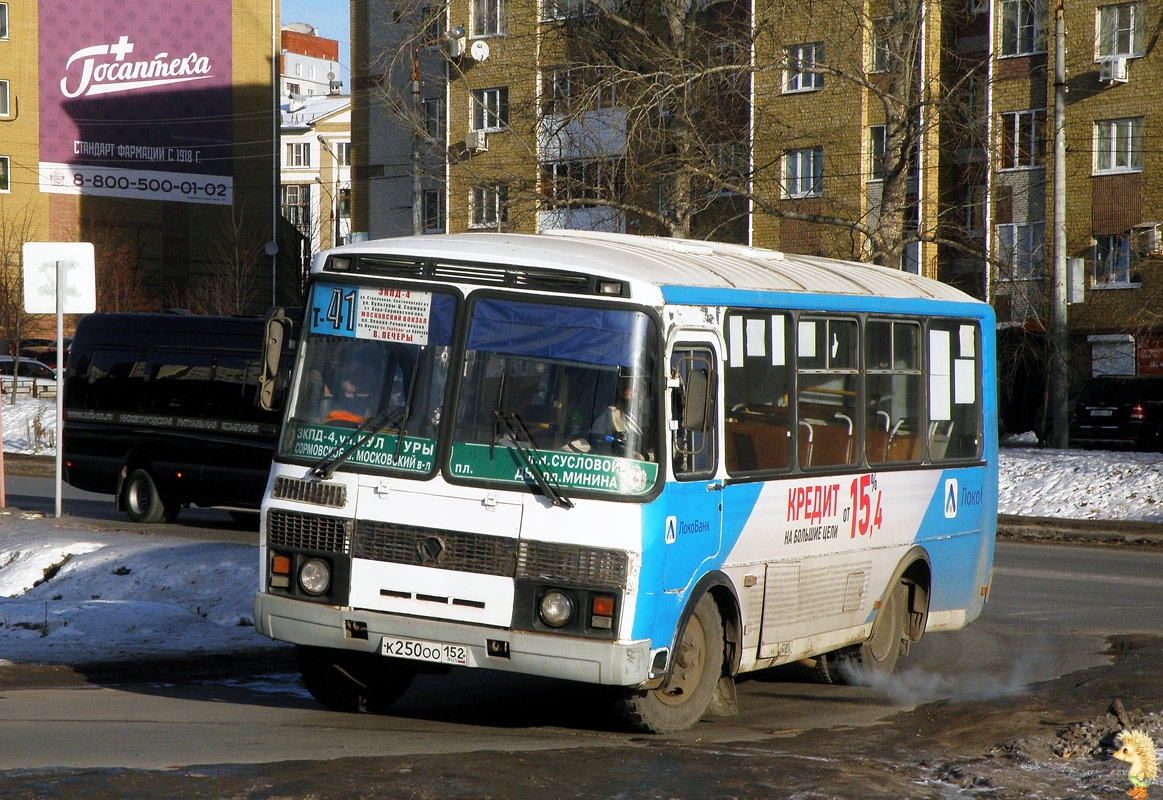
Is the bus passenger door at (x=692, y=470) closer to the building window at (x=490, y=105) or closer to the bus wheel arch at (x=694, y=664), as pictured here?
the bus wheel arch at (x=694, y=664)

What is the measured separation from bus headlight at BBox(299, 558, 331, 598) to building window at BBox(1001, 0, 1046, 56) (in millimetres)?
39056

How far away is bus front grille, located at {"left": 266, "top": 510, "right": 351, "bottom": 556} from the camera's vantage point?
710 centimetres

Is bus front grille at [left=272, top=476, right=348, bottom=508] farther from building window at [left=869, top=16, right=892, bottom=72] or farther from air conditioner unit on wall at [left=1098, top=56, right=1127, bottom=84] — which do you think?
air conditioner unit on wall at [left=1098, top=56, right=1127, bottom=84]

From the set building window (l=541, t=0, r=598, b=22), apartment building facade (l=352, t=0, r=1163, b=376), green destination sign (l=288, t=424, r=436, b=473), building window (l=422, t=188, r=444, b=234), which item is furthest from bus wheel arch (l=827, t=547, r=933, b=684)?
building window (l=422, t=188, r=444, b=234)

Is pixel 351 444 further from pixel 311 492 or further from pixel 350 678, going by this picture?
pixel 350 678

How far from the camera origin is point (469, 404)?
7051 millimetres

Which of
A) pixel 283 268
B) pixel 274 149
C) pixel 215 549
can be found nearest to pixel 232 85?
pixel 274 149

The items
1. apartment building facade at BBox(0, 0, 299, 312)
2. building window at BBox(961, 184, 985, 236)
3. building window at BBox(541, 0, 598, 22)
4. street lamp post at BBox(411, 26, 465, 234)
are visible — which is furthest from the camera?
apartment building facade at BBox(0, 0, 299, 312)

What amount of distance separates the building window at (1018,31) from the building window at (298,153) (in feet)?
223

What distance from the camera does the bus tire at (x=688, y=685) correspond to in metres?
7.16

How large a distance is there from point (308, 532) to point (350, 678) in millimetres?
927

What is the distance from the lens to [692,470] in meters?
7.15

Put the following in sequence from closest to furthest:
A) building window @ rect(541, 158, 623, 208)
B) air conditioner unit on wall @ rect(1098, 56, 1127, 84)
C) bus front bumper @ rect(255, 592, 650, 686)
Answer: bus front bumper @ rect(255, 592, 650, 686) → building window @ rect(541, 158, 623, 208) → air conditioner unit on wall @ rect(1098, 56, 1127, 84)

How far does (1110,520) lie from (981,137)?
6.32 m
